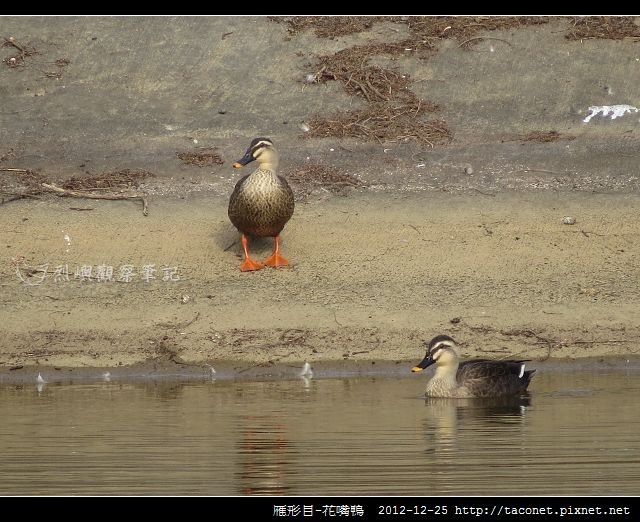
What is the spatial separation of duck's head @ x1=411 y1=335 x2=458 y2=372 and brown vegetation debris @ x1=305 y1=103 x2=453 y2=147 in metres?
4.96

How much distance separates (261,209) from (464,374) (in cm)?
296

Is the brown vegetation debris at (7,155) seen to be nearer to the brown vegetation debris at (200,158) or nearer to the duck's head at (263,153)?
the brown vegetation debris at (200,158)

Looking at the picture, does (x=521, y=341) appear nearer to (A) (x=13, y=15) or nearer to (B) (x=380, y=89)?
(B) (x=380, y=89)

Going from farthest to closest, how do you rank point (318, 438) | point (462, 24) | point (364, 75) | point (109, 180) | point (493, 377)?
point (462, 24)
point (364, 75)
point (109, 180)
point (493, 377)
point (318, 438)

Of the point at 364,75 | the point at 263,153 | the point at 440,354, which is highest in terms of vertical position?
the point at 364,75

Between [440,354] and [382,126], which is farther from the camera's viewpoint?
[382,126]

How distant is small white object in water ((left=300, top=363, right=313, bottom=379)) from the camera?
13.0 meters

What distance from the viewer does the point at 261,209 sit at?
14.4 metres

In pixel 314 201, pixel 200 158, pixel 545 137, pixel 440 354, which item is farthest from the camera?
pixel 545 137

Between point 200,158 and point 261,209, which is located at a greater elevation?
point 200,158

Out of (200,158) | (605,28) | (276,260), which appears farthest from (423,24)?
(276,260)

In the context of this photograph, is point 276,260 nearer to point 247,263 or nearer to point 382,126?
point 247,263

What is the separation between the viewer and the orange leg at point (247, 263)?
14.3 metres

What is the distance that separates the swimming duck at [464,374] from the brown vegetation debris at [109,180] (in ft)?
16.3
